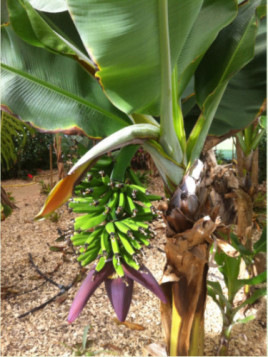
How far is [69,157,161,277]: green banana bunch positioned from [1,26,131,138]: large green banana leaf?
0.13m

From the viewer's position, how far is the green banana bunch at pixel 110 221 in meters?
0.42

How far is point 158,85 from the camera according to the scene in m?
0.46

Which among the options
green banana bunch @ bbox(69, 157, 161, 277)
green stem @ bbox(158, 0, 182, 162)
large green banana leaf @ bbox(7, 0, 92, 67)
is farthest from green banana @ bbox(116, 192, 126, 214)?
large green banana leaf @ bbox(7, 0, 92, 67)

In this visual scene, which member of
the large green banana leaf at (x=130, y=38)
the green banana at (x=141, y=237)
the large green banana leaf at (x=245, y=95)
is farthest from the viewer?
the large green banana leaf at (x=245, y=95)

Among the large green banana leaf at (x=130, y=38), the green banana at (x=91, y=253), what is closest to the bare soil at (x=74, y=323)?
the green banana at (x=91, y=253)

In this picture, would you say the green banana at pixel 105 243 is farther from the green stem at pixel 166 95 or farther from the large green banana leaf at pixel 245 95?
the large green banana leaf at pixel 245 95

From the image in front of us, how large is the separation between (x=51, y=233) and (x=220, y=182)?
47.7 inches

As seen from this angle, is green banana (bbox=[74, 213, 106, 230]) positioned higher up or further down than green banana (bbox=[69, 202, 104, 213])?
further down

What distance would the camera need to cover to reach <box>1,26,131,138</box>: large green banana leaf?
1.79ft

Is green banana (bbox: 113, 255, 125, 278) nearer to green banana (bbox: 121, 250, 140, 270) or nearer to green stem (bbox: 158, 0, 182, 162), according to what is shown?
green banana (bbox: 121, 250, 140, 270)

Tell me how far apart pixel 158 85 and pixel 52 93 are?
22 cm

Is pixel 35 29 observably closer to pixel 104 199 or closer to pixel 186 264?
pixel 104 199

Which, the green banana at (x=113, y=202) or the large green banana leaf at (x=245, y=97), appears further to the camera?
the large green banana leaf at (x=245, y=97)

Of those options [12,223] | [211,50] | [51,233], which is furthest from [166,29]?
[12,223]
